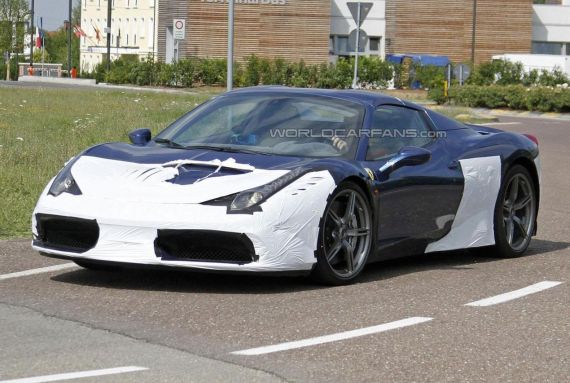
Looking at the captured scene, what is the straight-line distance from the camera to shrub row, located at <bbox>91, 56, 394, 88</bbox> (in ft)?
224

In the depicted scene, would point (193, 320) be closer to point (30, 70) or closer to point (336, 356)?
point (336, 356)

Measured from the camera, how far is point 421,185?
899cm

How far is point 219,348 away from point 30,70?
3686 inches

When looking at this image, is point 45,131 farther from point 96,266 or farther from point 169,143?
point 96,266

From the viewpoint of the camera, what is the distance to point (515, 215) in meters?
10.1

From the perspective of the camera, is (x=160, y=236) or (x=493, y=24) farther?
(x=493, y=24)

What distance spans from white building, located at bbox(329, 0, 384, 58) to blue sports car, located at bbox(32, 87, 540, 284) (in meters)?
85.7

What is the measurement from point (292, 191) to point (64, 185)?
138 centimetres

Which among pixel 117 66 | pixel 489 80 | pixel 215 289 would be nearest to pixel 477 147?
pixel 215 289

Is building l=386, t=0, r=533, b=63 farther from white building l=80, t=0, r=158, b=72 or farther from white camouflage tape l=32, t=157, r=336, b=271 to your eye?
white camouflage tape l=32, t=157, r=336, b=271

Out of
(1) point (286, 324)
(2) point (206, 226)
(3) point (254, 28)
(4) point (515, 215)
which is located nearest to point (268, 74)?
(3) point (254, 28)

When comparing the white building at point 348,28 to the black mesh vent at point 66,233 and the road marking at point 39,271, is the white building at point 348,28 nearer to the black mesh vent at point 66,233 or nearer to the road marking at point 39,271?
the road marking at point 39,271

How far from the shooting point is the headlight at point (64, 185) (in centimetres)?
801

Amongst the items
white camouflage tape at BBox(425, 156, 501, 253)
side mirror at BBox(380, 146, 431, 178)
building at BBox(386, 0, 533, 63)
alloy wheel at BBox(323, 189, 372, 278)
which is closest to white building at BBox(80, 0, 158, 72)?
building at BBox(386, 0, 533, 63)
